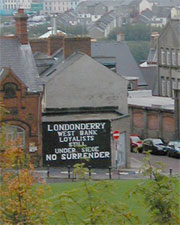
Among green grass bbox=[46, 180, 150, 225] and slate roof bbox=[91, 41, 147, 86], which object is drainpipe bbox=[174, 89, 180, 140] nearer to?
green grass bbox=[46, 180, 150, 225]

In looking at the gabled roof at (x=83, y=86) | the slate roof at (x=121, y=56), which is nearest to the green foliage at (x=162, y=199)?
the gabled roof at (x=83, y=86)

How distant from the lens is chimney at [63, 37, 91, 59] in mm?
47875

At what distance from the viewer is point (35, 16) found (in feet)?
355

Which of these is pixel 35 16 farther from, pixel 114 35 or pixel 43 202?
pixel 43 202

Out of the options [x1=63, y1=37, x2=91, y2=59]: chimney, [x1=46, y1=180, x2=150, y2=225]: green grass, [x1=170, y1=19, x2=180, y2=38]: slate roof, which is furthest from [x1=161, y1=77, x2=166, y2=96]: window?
[x1=46, y1=180, x2=150, y2=225]: green grass

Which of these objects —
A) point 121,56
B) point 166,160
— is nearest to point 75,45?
point 166,160

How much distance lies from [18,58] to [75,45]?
5477 mm

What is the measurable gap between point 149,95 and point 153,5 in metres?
138

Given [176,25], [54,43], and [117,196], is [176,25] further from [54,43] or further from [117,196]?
[117,196]

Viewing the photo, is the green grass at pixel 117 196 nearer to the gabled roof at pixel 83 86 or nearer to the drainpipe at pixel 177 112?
the gabled roof at pixel 83 86

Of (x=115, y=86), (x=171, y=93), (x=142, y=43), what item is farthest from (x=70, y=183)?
(x=142, y=43)

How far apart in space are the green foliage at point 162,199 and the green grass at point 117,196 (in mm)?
422

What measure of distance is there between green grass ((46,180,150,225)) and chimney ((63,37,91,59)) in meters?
14.0

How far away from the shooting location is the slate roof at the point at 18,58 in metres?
43.3
